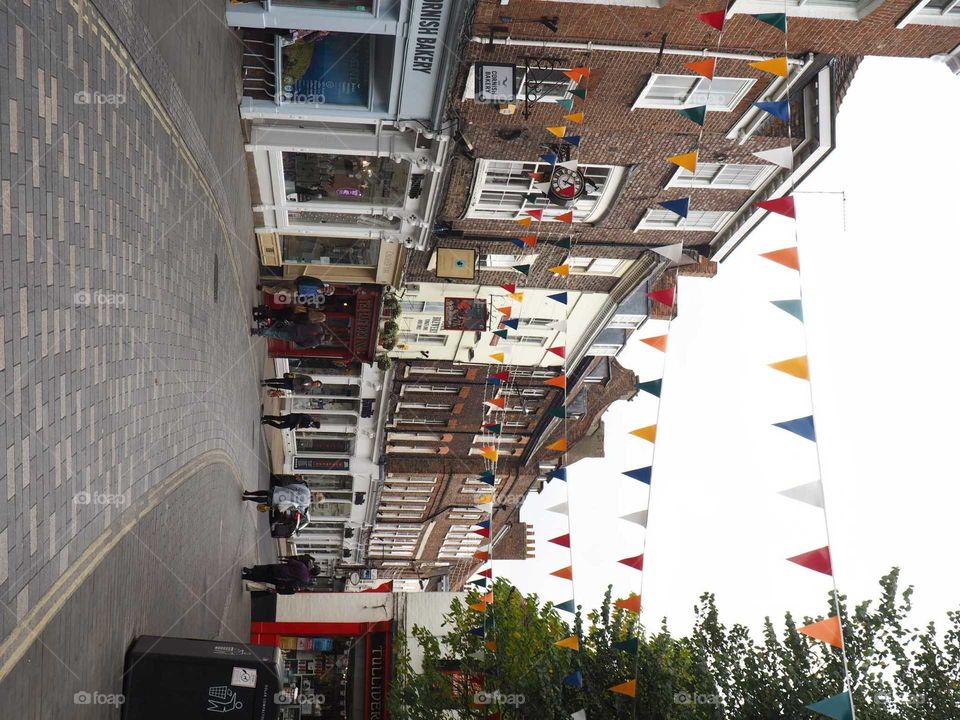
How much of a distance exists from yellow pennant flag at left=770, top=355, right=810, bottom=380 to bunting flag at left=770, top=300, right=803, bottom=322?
1.35 ft

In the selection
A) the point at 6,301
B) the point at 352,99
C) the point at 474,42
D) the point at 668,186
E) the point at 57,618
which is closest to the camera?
the point at 6,301

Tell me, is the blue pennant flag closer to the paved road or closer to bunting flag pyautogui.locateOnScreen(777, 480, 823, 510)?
bunting flag pyautogui.locateOnScreen(777, 480, 823, 510)

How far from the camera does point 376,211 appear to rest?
88.9 ft

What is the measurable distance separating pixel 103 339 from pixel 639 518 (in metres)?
7.19

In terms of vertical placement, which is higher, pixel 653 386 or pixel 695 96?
pixel 695 96

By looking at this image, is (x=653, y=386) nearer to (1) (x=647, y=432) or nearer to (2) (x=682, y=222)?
(1) (x=647, y=432)

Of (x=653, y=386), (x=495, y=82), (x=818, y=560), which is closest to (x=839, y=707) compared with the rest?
(x=818, y=560)

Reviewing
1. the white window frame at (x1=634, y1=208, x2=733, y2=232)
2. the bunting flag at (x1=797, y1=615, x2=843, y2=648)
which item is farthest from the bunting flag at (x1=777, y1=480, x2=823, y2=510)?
the white window frame at (x1=634, y1=208, x2=733, y2=232)

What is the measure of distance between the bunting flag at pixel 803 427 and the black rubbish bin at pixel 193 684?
6.72 m

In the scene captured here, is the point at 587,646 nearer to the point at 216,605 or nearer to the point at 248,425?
the point at 216,605

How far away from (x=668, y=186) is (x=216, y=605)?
1670 centimetres

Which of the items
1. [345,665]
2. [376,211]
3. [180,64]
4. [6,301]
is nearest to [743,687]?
[6,301]

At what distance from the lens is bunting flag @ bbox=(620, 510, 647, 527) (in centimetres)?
1220

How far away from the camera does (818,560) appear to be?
8.56 m
